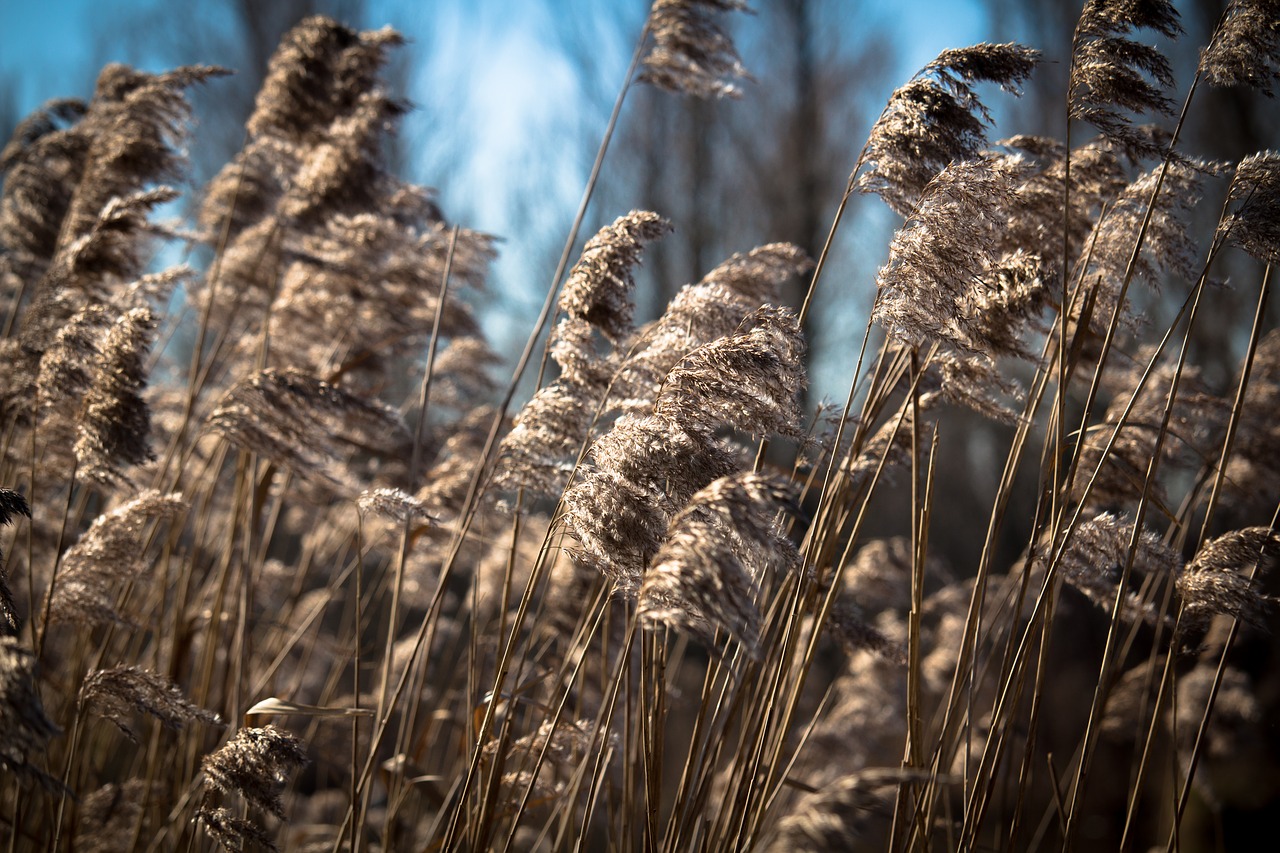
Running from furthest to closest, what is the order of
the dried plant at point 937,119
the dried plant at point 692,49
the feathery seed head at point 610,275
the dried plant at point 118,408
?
the dried plant at point 692,49, the dried plant at point 118,408, the feathery seed head at point 610,275, the dried plant at point 937,119

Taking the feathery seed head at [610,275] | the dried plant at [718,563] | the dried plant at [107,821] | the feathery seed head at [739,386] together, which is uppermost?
the feathery seed head at [610,275]

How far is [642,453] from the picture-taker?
1.31 m

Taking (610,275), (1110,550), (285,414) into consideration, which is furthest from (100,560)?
(1110,550)

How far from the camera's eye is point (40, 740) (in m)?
1.05

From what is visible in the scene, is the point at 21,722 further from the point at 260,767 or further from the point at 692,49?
the point at 692,49

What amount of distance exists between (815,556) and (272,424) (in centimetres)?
110

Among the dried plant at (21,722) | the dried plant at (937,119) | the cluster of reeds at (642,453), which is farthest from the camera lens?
the dried plant at (937,119)

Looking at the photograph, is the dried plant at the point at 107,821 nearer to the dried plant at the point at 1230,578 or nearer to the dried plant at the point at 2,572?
the dried plant at the point at 2,572

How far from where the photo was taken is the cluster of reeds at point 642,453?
1.41 metres

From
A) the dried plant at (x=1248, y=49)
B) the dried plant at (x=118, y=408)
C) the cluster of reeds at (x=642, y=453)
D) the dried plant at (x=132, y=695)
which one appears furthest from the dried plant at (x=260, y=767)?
the dried plant at (x=1248, y=49)

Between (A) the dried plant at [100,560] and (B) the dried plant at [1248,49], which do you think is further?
(A) the dried plant at [100,560]

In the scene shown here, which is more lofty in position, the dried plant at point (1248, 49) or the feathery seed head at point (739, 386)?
the dried plant at point (1248, 49)

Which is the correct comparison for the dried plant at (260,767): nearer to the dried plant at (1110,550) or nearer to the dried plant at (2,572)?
the dried plant at (2,572)

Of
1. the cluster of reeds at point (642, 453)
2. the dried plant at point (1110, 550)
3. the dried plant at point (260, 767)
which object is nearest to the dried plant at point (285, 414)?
the cluster of reeds at point (642, 453)
